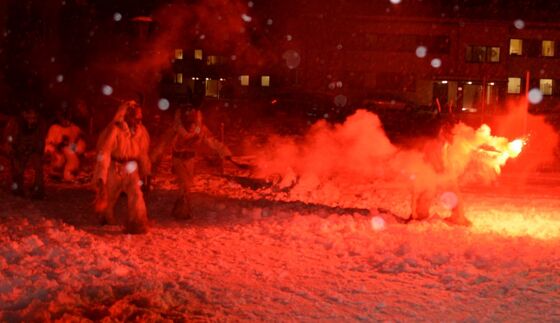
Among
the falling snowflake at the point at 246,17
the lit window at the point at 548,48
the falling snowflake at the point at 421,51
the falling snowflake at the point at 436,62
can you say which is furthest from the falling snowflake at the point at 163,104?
the lit window at the point at 548,48

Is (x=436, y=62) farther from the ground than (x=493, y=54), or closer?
closer

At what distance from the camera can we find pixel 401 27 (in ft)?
154

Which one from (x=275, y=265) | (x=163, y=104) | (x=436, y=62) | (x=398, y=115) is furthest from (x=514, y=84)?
(x=275, y=265)

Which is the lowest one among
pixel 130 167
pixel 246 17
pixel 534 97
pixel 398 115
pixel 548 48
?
pixel 130 167

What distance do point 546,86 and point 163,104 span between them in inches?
1158

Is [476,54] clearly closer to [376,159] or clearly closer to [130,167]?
[376,159]

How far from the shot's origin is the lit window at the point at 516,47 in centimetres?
4872

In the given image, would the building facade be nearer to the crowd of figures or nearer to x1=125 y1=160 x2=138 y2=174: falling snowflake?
the crowd of figures

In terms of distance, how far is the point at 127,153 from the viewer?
34.0ft

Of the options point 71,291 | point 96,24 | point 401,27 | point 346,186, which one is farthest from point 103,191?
point 401,27

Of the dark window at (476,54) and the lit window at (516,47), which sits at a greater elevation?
the lit window at (516,47)

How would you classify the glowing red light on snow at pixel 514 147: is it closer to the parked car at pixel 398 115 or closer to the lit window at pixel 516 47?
the parked car at pixel 398 115

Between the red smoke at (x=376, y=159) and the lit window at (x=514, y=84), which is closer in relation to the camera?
the red smoke at (x=376, y=159)

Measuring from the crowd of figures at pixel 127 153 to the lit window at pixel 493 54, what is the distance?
39.7m
